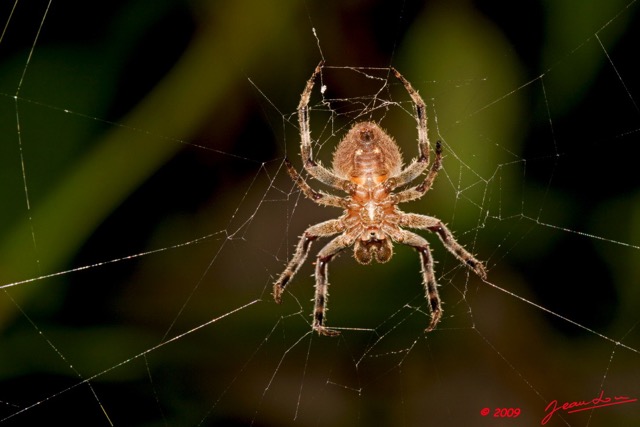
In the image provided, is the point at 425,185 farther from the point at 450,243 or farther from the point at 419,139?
the point at 450,243

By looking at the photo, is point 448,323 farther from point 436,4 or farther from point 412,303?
point 436,4

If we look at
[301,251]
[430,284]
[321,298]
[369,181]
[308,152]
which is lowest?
[321,298]

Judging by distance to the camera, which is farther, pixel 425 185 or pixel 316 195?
pixel 316 195

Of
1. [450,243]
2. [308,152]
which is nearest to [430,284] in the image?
[450,243]
